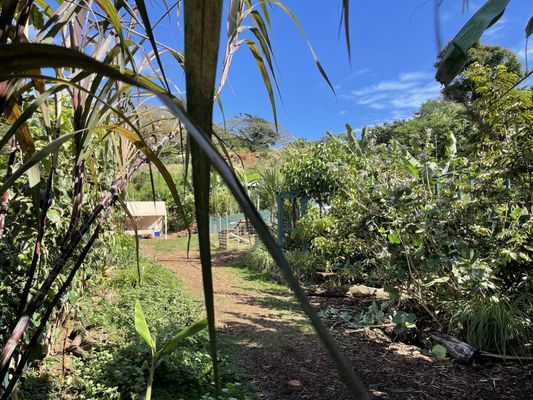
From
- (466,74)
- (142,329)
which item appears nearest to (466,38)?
(142,329)

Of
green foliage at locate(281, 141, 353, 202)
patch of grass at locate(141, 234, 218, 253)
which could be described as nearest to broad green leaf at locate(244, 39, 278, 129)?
green foliage at locate(281, 141, 353, 202)

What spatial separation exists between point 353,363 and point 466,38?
330cm

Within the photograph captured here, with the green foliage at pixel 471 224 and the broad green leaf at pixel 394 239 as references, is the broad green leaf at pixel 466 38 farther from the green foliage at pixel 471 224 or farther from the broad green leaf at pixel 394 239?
the broad green leaf at pixel 394 239

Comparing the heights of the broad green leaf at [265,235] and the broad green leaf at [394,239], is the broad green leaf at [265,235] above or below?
above

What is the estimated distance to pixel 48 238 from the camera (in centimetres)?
251

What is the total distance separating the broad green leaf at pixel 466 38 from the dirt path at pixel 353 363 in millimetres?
2694

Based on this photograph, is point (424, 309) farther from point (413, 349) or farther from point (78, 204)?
point (78, 204)

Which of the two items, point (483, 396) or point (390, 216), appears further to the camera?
point (390, 216)

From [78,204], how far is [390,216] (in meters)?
3.71

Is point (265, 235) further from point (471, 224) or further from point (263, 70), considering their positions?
point (471, 224)

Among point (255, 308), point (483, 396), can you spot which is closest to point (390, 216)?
point (483, 396)

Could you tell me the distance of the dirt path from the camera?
292cm

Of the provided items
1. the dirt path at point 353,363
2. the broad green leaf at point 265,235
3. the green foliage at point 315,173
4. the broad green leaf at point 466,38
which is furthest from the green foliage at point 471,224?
the green foliage at point 315,173

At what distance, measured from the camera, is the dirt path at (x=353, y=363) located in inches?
115
